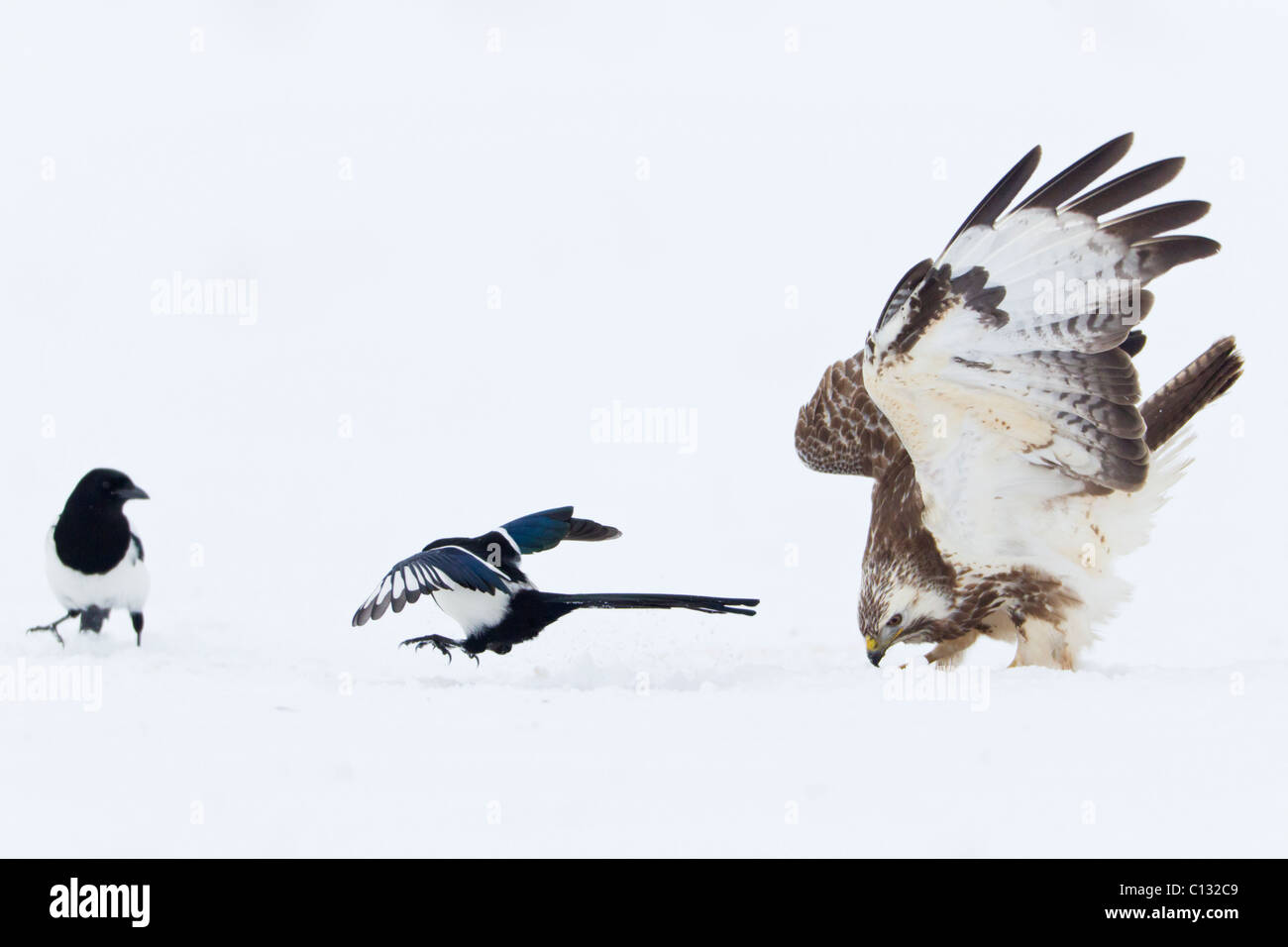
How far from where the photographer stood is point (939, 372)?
Result: 4914 mm

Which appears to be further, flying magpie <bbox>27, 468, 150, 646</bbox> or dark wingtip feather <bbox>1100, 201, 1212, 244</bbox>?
flying magpie <bbox>27, 468, 150, 646</bbox>

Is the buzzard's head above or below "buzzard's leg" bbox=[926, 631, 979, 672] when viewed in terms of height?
above

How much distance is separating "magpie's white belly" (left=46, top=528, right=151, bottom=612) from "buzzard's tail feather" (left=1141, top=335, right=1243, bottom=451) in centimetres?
448

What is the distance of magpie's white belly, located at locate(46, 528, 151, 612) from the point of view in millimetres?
6137

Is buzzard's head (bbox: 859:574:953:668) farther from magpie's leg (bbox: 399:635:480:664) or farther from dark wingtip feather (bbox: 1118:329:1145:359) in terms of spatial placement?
magpie's leg (bbox: 399:635:480:664)

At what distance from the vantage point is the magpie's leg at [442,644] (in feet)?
18.6

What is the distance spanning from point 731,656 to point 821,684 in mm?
703

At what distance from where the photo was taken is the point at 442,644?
5695 mm

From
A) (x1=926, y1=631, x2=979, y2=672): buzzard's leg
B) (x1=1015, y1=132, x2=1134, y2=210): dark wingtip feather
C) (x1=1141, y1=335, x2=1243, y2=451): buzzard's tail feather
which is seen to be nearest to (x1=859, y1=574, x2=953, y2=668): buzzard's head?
(x1=926, y1=631, x2=979, y2=672): buzzard's leg

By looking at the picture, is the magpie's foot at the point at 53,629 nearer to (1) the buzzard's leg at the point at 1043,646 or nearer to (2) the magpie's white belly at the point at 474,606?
(2) the magpie's white belly at the point at 474,606

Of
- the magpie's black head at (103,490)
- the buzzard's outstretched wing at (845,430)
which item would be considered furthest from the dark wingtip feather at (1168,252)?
the magpie's black head at (103,490)

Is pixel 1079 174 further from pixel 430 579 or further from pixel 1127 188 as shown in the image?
pixel 430 579

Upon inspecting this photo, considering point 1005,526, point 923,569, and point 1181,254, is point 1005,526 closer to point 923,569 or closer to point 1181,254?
point 923,569

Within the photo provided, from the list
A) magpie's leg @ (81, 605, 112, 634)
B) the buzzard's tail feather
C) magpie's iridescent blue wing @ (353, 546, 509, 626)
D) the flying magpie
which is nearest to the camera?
magpie's iridescent blue wing @ (353, 546, 509, 626)
